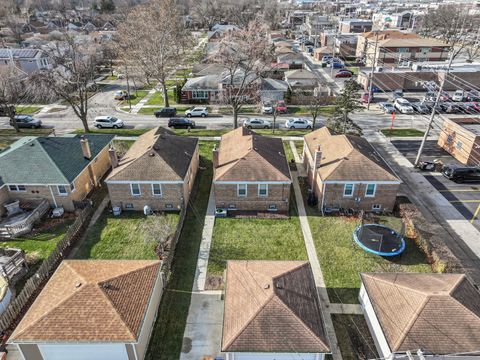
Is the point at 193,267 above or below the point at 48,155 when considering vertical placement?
below

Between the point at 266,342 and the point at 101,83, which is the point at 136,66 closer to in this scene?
the point at 101,83

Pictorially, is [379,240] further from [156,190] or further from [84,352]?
[84,352]

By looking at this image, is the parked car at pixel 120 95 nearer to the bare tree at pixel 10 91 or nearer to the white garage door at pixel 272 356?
the bare tree at pixel 10 91

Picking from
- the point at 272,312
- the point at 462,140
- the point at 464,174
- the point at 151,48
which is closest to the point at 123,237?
the point at 272,312

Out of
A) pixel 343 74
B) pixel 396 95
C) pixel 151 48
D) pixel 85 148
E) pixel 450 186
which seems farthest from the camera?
pixel 343 74

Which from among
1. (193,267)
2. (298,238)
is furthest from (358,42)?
(193,267)

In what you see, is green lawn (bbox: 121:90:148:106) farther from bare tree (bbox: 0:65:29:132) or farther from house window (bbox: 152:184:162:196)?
house window (bbox: 152:184:162:196)

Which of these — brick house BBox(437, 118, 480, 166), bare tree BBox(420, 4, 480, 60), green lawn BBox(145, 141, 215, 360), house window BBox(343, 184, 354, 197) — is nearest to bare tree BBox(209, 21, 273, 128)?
green lawn BBox(145, 141, 215, 360)
